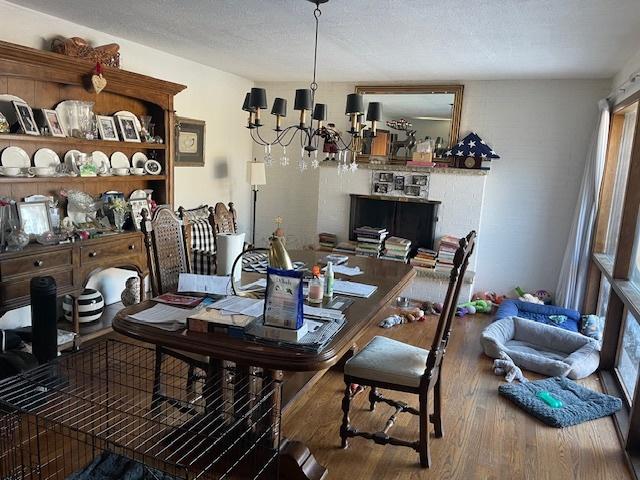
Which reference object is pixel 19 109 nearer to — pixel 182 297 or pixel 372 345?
pixel 182 297

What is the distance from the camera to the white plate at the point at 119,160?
12.5 ft

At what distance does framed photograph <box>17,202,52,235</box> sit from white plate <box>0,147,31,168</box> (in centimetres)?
27

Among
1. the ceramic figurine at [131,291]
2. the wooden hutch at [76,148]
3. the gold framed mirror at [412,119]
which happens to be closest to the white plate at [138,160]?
the wooden hutch at [76,148]

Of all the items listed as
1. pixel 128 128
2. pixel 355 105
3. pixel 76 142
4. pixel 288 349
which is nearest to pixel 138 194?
pixel 128 128

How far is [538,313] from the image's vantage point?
13.8ft

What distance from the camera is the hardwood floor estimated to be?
2242 millimetres

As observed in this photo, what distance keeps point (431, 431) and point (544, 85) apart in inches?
139

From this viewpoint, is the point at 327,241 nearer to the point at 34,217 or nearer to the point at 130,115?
the point at 130,115

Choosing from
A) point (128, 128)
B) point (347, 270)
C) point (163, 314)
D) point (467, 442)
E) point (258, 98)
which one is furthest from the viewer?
point (128, 128)

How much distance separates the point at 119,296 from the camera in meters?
4.15

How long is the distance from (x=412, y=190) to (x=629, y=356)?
252 centimetres

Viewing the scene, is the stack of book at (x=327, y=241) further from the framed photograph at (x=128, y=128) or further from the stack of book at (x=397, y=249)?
the framed photograph at (x=128, y=128)

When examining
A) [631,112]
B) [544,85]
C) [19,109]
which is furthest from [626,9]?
[19,109]

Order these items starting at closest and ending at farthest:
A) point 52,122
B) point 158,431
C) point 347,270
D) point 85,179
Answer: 1. point 158,431
2. point 347,270
3. point 52,122
4. point 85,179
